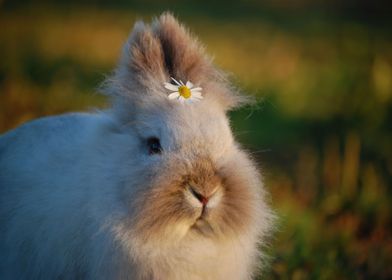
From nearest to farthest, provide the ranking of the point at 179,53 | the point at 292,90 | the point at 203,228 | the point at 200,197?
the point at 200,197
the point at 203,228
the point at 179,53
the point at 292,90

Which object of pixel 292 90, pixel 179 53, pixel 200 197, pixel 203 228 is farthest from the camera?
pixel 292 90

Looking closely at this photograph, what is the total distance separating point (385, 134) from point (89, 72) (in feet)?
11.9

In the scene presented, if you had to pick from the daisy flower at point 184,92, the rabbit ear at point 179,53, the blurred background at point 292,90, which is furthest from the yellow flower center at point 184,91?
the blurred background at point 292,90

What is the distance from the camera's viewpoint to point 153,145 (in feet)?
10.5

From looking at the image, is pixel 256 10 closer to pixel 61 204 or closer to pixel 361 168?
pixel 361 168

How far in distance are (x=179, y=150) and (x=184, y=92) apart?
1.04 feet

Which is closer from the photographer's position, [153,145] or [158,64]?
[153,145]

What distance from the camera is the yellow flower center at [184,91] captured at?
3.22 m

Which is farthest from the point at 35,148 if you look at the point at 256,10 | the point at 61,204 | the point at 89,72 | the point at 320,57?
the point at 256,10

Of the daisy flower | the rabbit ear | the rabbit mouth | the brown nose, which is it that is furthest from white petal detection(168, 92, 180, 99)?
the rabbit mouth

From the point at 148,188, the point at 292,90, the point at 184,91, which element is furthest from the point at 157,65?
the point at 292,90

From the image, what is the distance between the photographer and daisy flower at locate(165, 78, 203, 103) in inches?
127

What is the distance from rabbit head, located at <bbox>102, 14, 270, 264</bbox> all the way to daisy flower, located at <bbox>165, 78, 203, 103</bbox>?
15 millimetres

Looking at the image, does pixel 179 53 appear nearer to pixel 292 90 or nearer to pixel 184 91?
pixel 184 91
